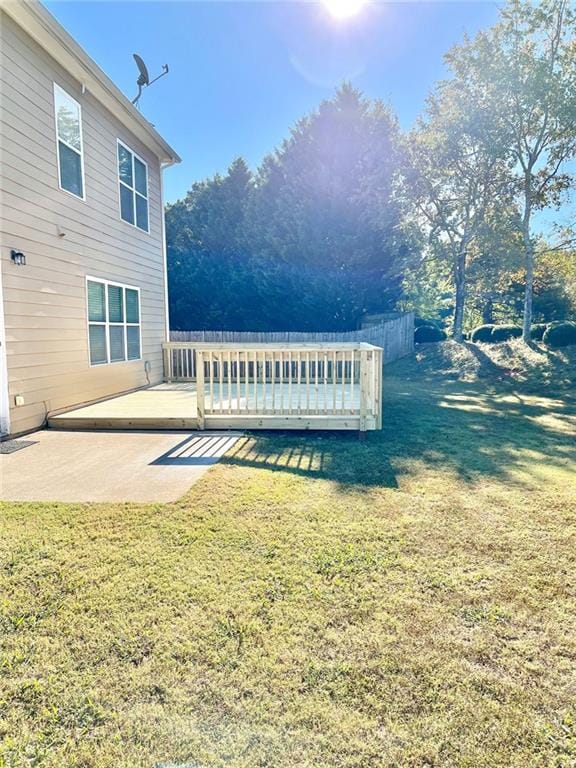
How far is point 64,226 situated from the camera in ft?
20.2

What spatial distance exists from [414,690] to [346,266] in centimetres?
1461

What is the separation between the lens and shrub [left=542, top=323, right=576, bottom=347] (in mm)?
11617

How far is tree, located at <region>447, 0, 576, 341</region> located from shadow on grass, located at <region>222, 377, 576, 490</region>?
7170mm

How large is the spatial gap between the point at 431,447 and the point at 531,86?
37.5ft

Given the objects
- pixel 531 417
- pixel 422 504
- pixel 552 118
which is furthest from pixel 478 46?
pixel 422 504

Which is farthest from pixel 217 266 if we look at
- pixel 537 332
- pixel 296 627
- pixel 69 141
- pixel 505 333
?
pixel 296 627

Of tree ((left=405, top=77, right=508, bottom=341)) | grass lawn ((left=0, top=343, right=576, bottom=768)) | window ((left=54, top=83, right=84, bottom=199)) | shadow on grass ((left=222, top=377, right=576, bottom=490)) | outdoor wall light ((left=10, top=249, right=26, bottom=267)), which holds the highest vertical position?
tree ((left=405, top=77, right=508, bottom=341))

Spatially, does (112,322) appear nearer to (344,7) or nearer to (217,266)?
(344,7)

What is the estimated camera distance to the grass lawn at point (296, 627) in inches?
54.2

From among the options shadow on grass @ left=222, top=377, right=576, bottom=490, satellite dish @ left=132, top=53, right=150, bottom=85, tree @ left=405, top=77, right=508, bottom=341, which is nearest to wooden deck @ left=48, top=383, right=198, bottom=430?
shadow on grass @ left=222, top=377, right=576, bottom=490

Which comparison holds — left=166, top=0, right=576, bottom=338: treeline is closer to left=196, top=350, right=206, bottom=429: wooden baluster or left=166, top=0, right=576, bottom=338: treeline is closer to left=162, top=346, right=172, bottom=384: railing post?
left=162, top=346, right=172, bottom=384: railing post

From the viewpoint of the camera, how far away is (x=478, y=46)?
38.2ft

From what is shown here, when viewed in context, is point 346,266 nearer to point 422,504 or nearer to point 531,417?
point 531,417

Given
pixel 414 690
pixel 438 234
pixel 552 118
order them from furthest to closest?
pixel 438 234 → pixel 552 118 → pixel 414 690
